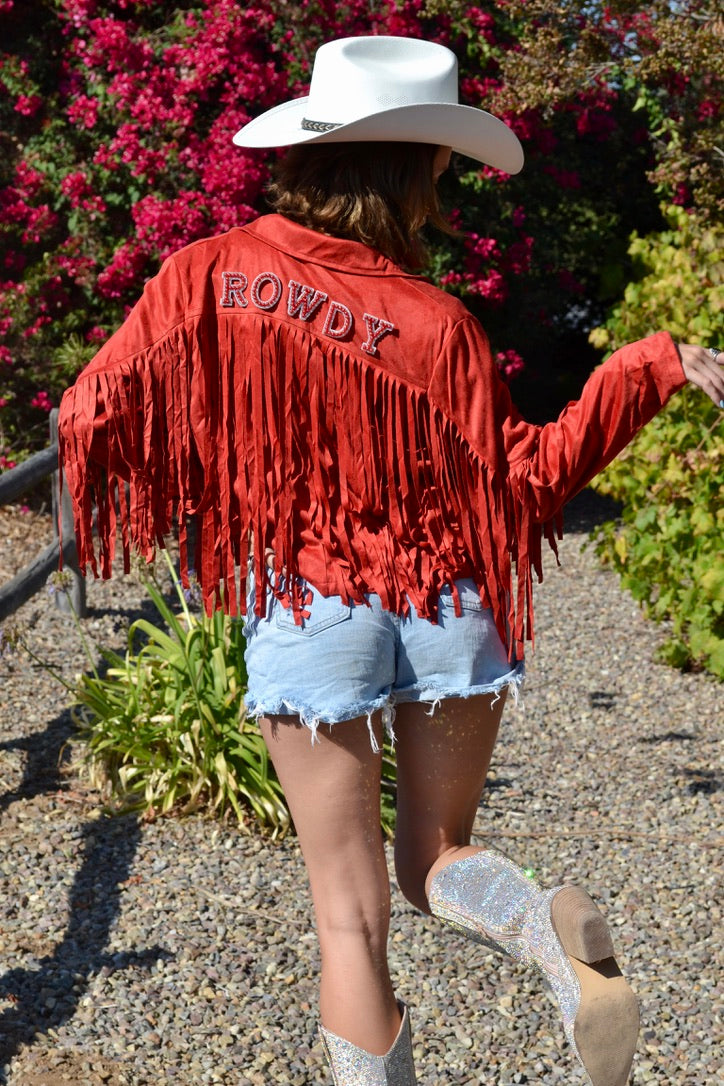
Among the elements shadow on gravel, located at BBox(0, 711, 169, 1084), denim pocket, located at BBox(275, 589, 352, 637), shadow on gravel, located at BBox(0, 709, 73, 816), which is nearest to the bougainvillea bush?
shadow on gravel, located at BBox(0, 709, 73, 816)

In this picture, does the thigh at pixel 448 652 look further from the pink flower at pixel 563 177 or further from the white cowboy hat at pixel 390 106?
the pink flower at pixel 563 177

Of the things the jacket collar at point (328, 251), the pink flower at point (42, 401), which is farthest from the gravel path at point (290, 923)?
the pink flower at point (42, 401)

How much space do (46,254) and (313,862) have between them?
223 inches

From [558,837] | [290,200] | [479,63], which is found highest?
[290,200]

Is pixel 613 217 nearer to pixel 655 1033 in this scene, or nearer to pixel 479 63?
pixel 479 63

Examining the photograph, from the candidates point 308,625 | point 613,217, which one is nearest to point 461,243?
point 613,217

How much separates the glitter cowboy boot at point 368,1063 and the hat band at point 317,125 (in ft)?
4.32

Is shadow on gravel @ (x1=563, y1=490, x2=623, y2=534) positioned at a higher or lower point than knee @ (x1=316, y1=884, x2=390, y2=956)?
lower

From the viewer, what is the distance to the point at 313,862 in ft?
6.46

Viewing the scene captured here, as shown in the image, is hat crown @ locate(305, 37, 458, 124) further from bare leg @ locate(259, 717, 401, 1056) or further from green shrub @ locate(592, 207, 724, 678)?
green shrub @ locate(592, 207, 724, 678)

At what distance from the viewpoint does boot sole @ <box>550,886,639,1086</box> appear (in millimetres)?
1759

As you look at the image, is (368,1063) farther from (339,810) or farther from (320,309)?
(320,309)

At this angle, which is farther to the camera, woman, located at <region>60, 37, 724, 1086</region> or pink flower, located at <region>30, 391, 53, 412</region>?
pink flower, located at <region>30, 391, 53, 412</region>

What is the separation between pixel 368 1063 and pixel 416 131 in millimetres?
1349
